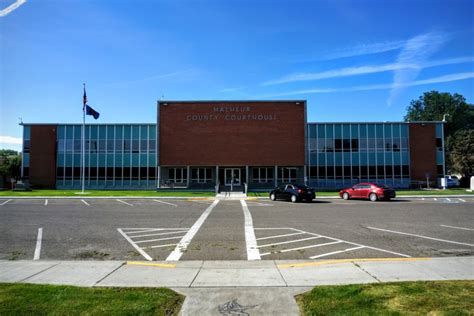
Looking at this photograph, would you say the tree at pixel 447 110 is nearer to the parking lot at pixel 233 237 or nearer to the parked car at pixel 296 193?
the parked car at pixel 296 193

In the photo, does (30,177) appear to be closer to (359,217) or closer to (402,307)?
(359,217)

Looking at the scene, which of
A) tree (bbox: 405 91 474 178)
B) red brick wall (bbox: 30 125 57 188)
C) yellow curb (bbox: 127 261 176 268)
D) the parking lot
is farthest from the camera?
tree (bbox: 405 91 474 178)

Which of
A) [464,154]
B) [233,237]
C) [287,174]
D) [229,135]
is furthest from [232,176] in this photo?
[464,154]

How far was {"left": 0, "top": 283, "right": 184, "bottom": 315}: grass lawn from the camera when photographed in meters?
4.66

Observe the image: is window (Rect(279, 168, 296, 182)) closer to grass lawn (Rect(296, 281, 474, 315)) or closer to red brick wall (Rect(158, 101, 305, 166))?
red brick wall (Rect(158, 101, 305, 166))

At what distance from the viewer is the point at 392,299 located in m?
5.05

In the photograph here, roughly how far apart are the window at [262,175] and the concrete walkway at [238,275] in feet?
122

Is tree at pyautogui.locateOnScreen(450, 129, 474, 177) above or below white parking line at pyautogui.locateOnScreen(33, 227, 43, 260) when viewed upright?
above

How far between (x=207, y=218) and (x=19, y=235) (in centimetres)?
725

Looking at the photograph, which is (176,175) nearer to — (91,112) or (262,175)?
(262,175)

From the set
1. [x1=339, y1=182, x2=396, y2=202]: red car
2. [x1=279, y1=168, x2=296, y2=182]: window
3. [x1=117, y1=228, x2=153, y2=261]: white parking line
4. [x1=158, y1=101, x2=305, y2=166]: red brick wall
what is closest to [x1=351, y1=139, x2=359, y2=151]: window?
[x1=158, y1=101, x2=305, y2=166]: red brick wall

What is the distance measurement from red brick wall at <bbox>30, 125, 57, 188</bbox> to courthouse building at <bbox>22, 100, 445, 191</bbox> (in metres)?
0.13

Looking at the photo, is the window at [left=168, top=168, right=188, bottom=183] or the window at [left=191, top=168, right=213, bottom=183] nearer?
the window at [left=168, top=168, right=188, bottom=183]

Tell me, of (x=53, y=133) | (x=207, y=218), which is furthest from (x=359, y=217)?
(x=53, y=133)
